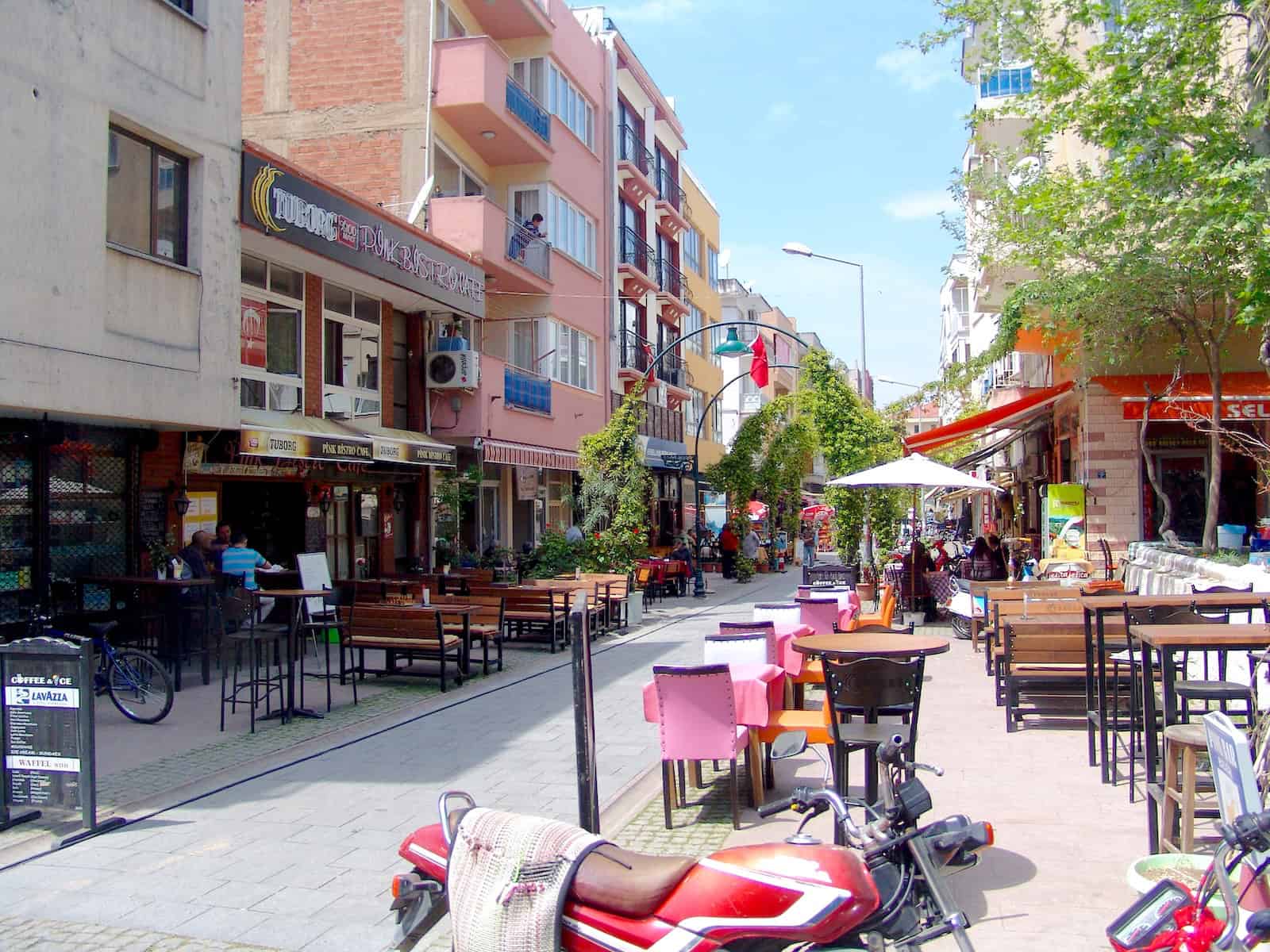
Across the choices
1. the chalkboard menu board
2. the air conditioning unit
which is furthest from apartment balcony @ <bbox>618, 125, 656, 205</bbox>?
the chalkboard menu board

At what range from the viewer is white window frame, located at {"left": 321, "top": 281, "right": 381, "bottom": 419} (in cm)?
1709

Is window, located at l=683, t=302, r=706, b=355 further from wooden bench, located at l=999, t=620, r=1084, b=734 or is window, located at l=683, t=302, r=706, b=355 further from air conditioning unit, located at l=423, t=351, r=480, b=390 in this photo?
wooden bench, located at l=999, t=620, r=1084, b=734

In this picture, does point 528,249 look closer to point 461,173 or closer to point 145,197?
point 461,173

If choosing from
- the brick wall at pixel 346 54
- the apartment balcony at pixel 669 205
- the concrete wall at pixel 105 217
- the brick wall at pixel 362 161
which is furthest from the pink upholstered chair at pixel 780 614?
the apartment balcony at pixel 669 205

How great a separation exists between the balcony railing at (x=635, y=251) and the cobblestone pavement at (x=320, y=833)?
22.4m

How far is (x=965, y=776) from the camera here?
7.33 meters

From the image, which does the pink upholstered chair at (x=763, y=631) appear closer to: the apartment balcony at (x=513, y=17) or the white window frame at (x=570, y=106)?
the apartment balcony at (x=513, y=17)

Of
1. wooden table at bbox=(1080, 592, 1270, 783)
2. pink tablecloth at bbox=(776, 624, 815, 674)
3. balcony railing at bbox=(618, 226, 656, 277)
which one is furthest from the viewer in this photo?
balcony railing at bbox=(618, 226, 656, 277)

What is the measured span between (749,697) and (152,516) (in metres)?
9.11

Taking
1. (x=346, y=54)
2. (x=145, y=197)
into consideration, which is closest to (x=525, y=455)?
(x=346, y=54)

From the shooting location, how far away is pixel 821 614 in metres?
10.6

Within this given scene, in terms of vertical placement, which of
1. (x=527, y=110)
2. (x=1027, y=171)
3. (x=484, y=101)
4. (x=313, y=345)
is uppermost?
(x=527, y=110)

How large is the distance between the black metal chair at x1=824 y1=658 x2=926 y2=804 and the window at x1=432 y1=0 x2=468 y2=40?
1757 cm

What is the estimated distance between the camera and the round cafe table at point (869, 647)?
6.09 meters
